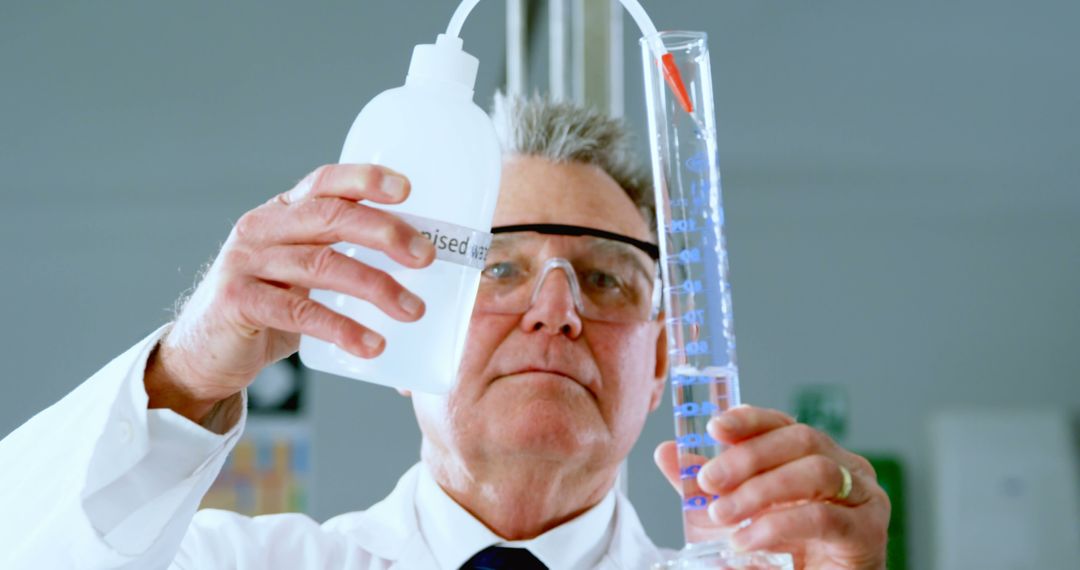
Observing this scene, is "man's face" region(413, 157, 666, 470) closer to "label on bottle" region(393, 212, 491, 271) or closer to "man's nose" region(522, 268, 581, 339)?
"man's nose" region(522, 268, 581, 339)

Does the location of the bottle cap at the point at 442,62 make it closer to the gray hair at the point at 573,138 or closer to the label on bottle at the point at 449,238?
the label on bottle at the point at 449,238

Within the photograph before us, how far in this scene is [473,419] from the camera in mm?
1340

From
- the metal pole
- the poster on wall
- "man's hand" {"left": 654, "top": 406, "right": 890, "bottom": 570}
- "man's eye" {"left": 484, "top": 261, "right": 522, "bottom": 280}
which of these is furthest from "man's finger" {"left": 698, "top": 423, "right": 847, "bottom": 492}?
the poster on wall

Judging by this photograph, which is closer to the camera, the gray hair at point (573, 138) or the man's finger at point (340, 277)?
the man's finger at point (340, 277)

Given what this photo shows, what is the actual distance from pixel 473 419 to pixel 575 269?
24cm

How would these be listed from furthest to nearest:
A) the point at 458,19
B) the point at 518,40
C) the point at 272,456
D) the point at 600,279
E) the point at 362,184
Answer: the point at 272,456, the point at 518,40, the point at 600,279, the point at 458,19, the point at 362,184

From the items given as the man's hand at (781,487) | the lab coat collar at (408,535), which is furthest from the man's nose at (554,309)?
the man's hand at (781,487)

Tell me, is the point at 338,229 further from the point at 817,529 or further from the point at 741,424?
the point at 817,529

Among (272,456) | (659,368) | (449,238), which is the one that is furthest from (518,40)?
(272,456)

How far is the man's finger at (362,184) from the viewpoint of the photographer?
78cm

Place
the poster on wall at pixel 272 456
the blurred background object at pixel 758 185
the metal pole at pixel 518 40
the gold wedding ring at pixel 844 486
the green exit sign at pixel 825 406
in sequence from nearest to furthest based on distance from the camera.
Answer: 1. the gold wedding ring at pixel 844 486
2. the metal pole at pixel 518 40
3. the blurred background object at pixel 758 185
4. the poster on wall at pixel 272 456
5. the green exit sign at pixel 825 406

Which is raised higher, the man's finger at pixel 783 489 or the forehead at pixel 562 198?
the forehead at pixel 562 198

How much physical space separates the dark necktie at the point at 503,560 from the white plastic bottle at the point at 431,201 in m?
0.58

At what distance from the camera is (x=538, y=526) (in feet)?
4.68
